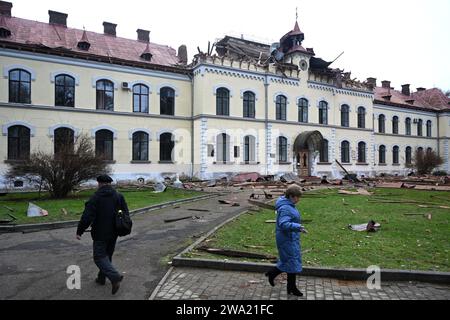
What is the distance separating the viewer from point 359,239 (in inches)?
344

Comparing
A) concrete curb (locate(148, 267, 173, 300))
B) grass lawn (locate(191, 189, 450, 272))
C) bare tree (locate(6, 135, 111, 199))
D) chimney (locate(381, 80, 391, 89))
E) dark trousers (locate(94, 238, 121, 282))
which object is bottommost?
concrete curb (locate(148, 267, 173, 300))

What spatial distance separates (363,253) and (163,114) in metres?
24.4

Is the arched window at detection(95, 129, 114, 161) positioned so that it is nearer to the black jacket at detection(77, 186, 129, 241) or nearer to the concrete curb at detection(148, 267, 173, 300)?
the concrete curb at detection(148, 267, 173, 300)

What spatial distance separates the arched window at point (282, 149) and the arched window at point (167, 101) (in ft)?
33.2

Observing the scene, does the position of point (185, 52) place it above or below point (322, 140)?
above

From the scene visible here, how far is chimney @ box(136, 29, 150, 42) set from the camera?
33469 millimetres

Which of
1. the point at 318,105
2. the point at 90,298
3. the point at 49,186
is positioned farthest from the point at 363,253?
the point at 318,105

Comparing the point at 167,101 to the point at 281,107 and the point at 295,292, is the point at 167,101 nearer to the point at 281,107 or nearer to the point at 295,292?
the point at 281,107

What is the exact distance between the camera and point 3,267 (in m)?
6.80

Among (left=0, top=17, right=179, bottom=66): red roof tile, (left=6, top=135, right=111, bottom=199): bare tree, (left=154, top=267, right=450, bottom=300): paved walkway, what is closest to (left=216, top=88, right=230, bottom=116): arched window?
(left=0, top=17, right=179, bottom=66): red roof tile

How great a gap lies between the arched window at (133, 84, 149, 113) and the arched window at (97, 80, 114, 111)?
1.78 metres

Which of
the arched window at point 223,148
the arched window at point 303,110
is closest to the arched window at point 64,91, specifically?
the arched window at point 223,148

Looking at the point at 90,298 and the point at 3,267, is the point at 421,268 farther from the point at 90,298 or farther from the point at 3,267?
the point at 3,267

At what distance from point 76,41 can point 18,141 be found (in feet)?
29.8
